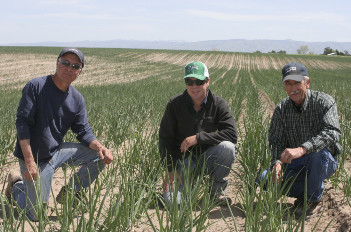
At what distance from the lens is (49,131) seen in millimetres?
2770

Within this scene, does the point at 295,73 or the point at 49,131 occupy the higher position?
the point at 295,73

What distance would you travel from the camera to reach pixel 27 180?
2.61m

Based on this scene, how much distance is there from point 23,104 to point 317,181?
83.1 inches

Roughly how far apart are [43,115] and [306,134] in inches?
75.9

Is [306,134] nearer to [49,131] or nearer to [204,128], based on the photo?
[204,128]

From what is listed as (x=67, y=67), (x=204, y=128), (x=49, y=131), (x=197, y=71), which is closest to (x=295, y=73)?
(x=197, y=71)

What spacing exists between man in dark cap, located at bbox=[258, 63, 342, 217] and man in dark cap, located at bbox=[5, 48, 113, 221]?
1.28 metres

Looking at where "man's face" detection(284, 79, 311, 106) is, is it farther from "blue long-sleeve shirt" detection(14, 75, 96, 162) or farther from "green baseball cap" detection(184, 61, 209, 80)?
"blue long-sleeve shirt" detection(14, 75, 96, 162)

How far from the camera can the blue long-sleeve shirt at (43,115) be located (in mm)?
2650

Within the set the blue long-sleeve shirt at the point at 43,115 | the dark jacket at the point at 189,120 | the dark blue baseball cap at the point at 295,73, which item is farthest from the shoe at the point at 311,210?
the blue long-sleeve shirt at the point at 43,115

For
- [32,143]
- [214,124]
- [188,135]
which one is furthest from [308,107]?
[32,143]

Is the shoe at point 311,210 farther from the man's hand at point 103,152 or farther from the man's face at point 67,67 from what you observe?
the man's face at point 67,67

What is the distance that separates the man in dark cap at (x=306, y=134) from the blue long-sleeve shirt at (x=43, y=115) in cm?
152

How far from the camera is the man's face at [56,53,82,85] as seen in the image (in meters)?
2.73
